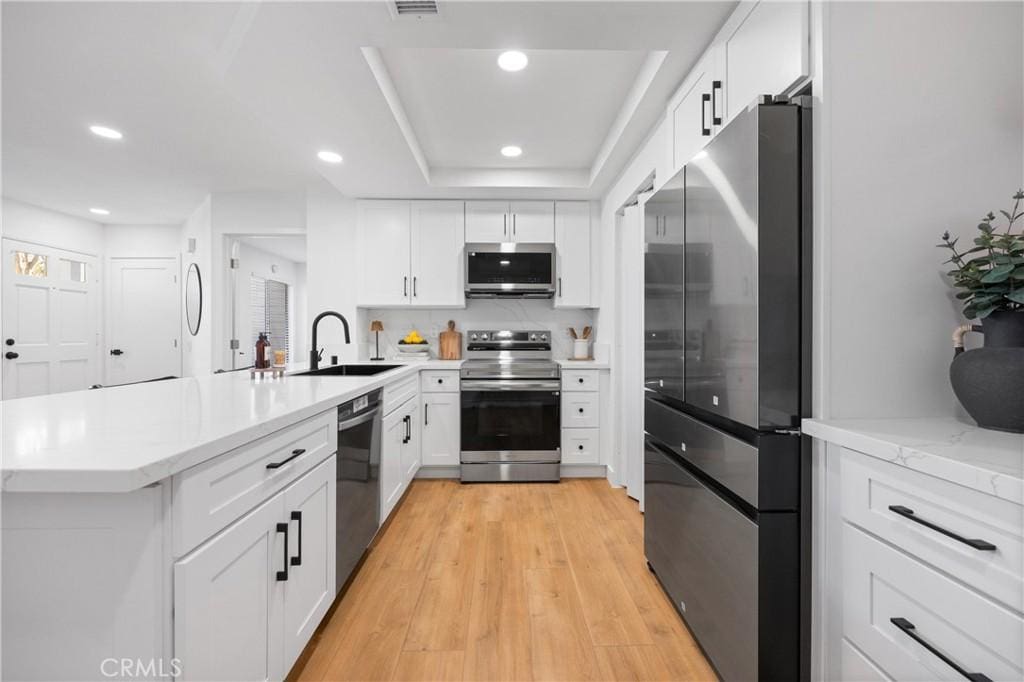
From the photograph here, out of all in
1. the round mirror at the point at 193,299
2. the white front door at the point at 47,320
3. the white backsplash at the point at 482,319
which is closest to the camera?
the white backsplash at the point at 482,319

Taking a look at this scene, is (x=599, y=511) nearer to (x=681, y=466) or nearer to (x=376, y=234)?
(x=681, y=466)

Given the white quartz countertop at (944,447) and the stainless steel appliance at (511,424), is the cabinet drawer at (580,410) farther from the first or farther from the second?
the white quartz countertop at (944,447)

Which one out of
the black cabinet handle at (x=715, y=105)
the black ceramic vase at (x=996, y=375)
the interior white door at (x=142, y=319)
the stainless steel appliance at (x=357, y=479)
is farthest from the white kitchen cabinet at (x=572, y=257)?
the interior white door at (x=142, y=319)

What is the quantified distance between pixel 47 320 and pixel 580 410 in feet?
18.9

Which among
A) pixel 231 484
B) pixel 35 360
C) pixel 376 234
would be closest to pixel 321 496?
pixel 231 484

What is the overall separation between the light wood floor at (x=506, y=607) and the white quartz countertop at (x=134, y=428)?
882 millimetres

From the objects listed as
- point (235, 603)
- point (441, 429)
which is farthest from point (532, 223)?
point (235, 603)

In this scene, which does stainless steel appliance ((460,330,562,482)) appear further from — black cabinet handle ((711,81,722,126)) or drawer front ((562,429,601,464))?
black cabinet handle ((711,81,722,126))

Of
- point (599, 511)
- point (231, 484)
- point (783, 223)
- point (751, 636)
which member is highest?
point (783, 223)

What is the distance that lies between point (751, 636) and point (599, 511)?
5.75 feet

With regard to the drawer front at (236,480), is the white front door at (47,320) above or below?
above

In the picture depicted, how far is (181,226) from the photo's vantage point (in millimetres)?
5469

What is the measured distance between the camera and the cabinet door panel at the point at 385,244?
386 cm

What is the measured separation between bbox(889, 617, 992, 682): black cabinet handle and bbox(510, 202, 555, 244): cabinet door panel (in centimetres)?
334
